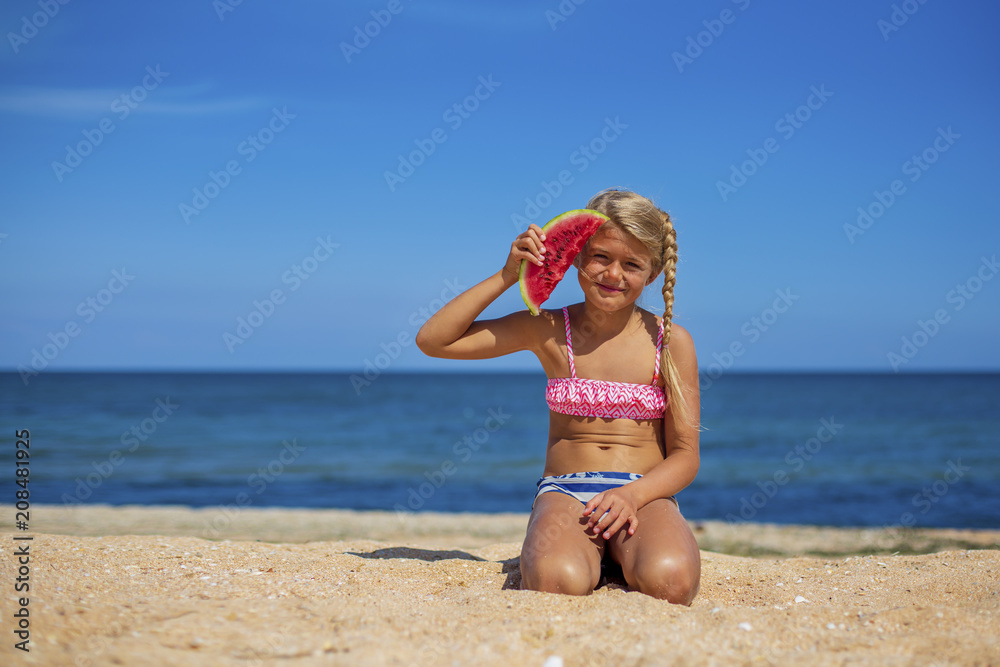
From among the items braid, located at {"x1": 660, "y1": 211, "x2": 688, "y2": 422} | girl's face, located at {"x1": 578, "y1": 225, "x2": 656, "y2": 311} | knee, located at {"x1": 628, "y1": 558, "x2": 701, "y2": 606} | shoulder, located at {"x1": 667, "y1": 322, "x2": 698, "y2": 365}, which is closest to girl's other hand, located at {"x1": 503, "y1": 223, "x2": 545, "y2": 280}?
girl's face, located at {"x1": 578, "y1": 225, "x2": 656, "y2": 311}

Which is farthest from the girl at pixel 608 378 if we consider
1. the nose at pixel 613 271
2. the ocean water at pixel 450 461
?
the ocean water at pixel 450 461

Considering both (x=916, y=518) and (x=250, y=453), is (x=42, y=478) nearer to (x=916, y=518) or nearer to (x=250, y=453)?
(x=250, y=453)

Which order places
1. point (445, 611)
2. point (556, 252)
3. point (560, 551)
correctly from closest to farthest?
1. point (445, 611)
2. point (560, 551)
3. point (556, 252)

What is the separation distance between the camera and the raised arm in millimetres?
3865

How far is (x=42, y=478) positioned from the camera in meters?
15.8

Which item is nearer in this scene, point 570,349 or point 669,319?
point 669,319

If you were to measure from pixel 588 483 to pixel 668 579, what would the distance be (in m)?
0.73

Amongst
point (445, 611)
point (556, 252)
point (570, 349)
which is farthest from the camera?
point (570, 349)

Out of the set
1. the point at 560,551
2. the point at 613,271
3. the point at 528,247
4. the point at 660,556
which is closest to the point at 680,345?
the point at 613,271

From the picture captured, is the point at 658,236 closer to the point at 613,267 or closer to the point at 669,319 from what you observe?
the point at 613,267

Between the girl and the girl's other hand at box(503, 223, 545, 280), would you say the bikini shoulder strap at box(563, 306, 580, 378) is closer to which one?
the girl

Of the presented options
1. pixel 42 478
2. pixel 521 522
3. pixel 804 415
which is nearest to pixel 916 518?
pixel 521 522

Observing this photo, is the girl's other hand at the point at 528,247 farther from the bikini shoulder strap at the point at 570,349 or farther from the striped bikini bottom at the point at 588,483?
the striped bikini bottom at the point at 588,483

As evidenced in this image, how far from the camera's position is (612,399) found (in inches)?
159
